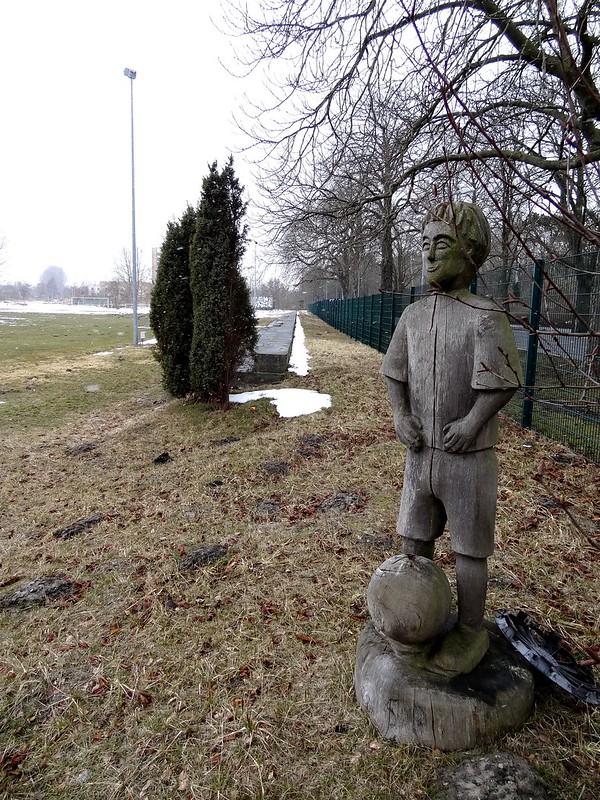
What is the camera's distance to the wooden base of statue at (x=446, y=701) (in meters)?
2.04

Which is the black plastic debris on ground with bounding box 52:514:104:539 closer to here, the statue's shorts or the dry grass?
the dry grass

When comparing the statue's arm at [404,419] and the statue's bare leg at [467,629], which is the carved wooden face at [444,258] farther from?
the statue's bare leg at [467,629]

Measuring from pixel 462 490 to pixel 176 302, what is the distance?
753cm

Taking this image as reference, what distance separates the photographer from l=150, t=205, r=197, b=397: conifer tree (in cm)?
879

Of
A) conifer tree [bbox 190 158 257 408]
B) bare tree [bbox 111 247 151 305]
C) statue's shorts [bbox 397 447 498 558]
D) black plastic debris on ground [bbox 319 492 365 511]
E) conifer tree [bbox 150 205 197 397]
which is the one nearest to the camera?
statue's shorts [bbox 397 447 498 558]

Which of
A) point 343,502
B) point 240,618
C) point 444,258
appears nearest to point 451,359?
point 444,258

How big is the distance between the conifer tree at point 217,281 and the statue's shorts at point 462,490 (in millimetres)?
5938

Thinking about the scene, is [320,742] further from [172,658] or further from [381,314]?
[381,314]

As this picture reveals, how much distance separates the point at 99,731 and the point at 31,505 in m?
3.70

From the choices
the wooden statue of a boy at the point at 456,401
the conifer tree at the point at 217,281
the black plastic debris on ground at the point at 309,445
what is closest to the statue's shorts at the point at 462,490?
the wooden statue of a boy at the point at 456,401

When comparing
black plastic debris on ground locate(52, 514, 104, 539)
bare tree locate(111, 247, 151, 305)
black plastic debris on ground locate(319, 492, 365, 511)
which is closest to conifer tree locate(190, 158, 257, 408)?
black plastic debris on ground locate(52, 514, 104, 539)

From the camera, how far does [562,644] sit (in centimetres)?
264

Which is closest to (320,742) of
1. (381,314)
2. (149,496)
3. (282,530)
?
(282,530)

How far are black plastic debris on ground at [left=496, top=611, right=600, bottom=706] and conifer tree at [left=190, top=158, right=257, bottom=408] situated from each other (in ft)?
19.9
